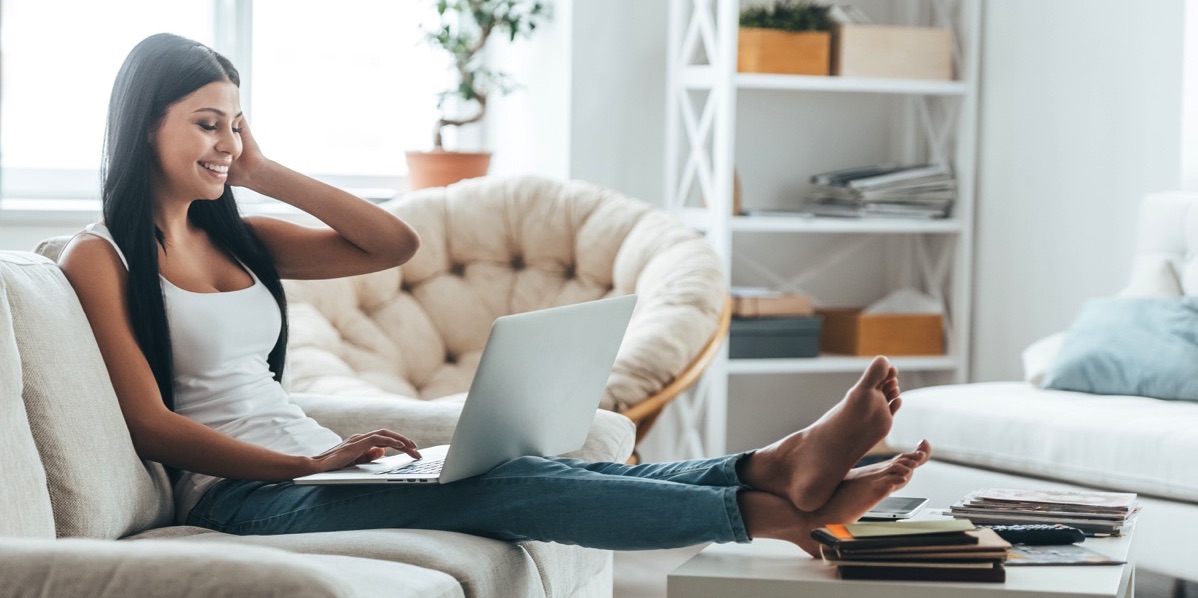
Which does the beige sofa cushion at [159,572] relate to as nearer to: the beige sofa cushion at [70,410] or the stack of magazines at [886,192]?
the beige sofa cushion at [70,410]

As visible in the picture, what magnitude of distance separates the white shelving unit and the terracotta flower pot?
58cm

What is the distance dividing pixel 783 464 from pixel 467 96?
2.37 metres

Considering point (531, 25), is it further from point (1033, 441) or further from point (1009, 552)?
point (1009, 552)

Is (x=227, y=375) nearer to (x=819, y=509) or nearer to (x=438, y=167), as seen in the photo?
(x=819, y=509)

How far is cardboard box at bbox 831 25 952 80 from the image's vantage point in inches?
151

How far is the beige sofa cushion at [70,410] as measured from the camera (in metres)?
1.57

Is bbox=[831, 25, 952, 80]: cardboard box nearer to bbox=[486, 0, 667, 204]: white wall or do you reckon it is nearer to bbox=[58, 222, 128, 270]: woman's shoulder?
bbox=[486, 0, 667, 204]: white wall

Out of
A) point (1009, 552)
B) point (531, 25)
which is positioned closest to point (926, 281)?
point (531, 25)

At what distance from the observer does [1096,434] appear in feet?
8.55

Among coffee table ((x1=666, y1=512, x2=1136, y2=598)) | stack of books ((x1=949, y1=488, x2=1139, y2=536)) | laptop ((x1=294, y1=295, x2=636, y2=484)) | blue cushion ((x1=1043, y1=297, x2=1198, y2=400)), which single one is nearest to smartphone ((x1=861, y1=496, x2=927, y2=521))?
stack of books ((x1=949, y1=488, x2=1139, y2=536))

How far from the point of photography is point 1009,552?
5.17 ft

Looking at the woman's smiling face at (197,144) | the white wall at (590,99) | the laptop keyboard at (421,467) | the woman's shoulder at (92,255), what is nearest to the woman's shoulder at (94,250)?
the woman's shoulder at (92,255)

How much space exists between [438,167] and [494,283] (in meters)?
0.70

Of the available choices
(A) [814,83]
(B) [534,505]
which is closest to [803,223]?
(A) [814,83]
